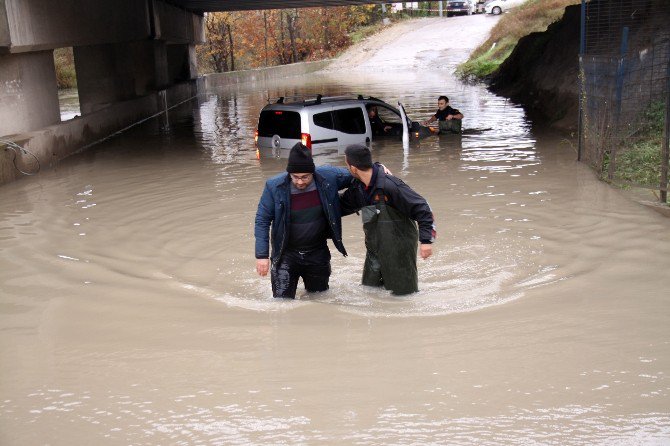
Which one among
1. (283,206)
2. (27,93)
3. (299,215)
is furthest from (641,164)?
(27,93)

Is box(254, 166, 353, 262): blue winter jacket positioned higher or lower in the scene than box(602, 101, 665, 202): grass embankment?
higher

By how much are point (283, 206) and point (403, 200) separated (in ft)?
3.34

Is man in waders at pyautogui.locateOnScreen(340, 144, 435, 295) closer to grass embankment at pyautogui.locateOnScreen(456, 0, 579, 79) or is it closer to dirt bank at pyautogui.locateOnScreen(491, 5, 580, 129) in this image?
dirt bank at pyautogui.locateOnScreen(491, 5, 580, 129)

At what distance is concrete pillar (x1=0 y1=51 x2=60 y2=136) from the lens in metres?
16.2

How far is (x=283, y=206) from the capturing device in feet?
22.5

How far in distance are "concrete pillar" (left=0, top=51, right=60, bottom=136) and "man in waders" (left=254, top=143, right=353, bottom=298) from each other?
1110cm

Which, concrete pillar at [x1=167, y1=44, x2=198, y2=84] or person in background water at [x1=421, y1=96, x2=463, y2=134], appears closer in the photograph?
person in background water at [x1=421, y1=96, x2=463, y2=134]

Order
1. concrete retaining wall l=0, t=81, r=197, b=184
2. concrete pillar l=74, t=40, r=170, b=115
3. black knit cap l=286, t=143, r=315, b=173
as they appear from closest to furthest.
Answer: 1. black knit cap l=286, t=143, r=315, b=173
2. concrete retaining wall l=0, t=81, r=197, b=184
3. concrete pillar l=74, t=40, r=170, b=115

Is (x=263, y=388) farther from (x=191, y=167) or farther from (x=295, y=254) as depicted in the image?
(x=191, y=167)

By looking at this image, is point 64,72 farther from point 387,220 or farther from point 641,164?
point 387,220

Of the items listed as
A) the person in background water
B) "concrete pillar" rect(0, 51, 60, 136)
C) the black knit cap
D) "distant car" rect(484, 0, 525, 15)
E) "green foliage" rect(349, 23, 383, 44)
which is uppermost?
"distant car" rect(484, 0, 525, 15)

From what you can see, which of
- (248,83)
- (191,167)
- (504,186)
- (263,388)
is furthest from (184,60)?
(263,388)

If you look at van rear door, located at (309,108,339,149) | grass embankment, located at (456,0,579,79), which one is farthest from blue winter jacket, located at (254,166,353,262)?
grass embankment, located at (456,0,579,79)

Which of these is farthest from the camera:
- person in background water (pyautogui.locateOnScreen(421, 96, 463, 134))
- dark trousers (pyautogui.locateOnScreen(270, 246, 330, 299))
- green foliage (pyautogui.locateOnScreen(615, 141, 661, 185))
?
person in background water (pyautogui.locateOnScreen(421, 96, 463, 134))
